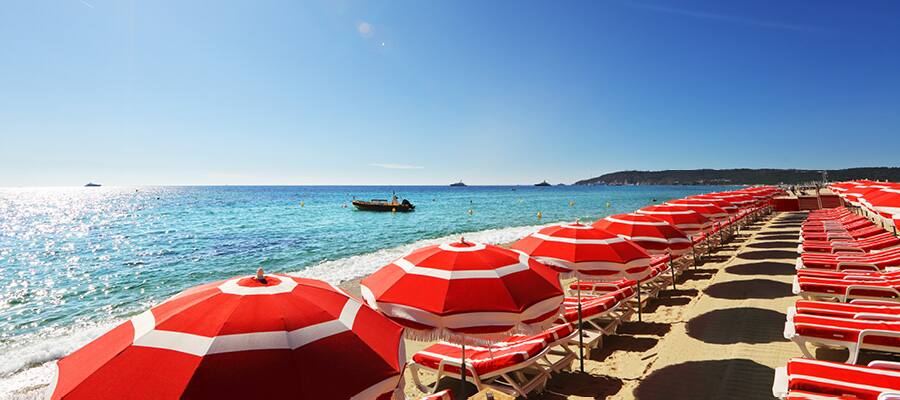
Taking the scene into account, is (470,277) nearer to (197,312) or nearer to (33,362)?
(197,312)

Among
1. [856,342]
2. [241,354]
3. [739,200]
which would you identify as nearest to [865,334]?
[856,342]

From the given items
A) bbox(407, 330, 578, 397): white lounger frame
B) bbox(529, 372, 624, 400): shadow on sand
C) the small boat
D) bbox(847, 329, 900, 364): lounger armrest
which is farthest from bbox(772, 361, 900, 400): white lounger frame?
the small boat

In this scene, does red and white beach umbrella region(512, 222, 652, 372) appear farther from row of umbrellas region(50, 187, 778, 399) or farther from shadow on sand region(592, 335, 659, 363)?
row of umbrellas region(50, 187, 778, 399)

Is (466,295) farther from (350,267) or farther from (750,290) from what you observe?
(350,267)

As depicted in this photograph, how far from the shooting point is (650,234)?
7625 millimetres

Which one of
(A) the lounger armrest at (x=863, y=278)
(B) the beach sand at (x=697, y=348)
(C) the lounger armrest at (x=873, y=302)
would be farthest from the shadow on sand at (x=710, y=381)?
(A) the lounger armrest at (x=863, y=278)

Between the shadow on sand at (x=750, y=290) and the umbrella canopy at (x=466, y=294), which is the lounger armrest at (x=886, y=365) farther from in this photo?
the shadow on sand at (x=750, y=290)

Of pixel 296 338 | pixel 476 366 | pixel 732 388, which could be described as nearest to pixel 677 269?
pixel 732 388

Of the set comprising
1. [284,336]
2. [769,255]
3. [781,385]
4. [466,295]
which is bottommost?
[769,255]

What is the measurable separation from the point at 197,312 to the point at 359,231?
103ft

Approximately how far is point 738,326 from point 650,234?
216 cm

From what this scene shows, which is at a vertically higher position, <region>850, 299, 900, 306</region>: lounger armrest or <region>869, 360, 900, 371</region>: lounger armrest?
<region>869, 360, 900, 371</region>: lounger armrest

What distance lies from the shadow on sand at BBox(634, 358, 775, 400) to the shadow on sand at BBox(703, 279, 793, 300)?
392cm

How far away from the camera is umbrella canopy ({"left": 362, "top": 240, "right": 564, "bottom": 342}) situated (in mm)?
3696
